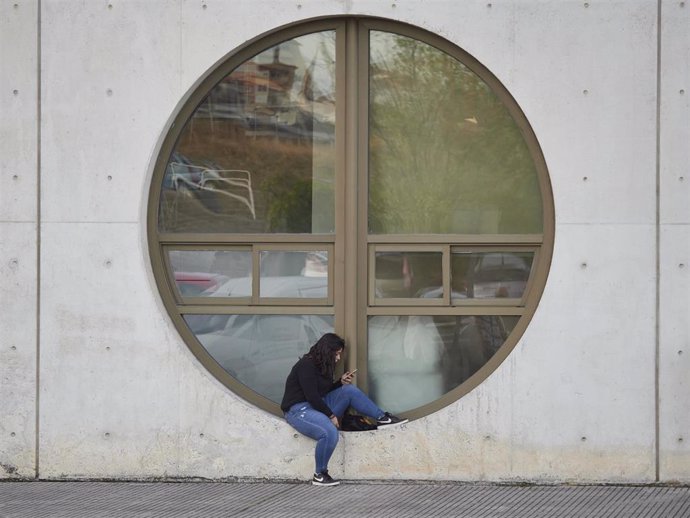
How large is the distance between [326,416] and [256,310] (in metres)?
1.03

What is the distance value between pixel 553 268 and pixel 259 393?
246 centimetres

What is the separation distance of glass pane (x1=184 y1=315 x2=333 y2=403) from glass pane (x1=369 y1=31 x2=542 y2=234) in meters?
0.98

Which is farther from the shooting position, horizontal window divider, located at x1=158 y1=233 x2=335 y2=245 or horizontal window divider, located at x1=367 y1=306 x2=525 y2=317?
horizontal window divider, located at x1=158 y1=233 x2=335 y2=245

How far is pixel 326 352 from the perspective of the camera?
25.8ft

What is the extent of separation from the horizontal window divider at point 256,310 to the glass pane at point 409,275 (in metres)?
0.47

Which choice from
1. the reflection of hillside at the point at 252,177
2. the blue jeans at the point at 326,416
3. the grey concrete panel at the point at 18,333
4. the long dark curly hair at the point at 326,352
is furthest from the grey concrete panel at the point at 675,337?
the grey concrete panel at the point at 18,333

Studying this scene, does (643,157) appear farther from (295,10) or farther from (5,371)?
(5,371)

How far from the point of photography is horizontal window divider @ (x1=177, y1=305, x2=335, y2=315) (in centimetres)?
825

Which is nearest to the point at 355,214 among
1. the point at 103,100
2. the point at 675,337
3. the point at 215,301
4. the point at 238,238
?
the point at 238,238

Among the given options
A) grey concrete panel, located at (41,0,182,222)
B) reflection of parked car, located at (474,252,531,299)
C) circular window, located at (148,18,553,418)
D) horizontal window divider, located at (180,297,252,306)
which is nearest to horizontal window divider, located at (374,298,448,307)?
circular window, located at (148,18,553,418)

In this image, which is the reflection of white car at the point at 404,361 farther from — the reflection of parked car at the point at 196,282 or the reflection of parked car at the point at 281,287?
the reflection of parked car at the point at 196,282

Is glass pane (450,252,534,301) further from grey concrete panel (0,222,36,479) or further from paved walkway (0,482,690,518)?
grey concrete panel (0,222,36,479)

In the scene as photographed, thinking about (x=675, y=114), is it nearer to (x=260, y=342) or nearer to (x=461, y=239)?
(x=461, y=239)

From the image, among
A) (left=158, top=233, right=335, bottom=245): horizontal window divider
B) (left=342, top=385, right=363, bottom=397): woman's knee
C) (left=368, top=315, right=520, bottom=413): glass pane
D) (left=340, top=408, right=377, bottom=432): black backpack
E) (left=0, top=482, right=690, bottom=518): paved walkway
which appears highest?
(left=158, top=233, right=335, bottom=245): horizontal window divider
